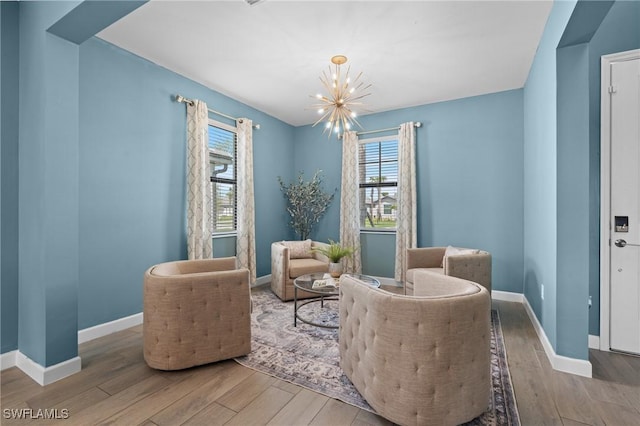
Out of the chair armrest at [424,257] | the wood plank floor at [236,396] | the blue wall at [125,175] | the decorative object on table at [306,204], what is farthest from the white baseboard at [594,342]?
the blue wall at [125,175]

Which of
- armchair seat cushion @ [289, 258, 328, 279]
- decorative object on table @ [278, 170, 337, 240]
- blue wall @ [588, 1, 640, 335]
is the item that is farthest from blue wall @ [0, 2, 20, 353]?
blue wall @ [588, 1, 640, 335]

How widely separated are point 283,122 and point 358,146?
1482mm

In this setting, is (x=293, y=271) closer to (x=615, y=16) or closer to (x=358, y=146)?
(x=358, y=146)

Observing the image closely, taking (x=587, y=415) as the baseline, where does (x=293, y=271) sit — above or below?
above

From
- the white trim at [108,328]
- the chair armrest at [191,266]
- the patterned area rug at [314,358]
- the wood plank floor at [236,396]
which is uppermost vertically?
the chair armrest at [191,266]

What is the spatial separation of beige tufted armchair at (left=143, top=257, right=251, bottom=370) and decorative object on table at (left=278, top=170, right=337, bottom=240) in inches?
117

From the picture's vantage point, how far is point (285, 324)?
323 cm

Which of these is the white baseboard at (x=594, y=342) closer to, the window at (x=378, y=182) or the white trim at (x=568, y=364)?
the white trim at (x=568, y=364)

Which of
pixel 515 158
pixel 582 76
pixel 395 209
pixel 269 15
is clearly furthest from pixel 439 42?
pixel 395 209

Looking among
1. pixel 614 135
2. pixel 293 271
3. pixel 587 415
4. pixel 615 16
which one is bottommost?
pixel 587 415

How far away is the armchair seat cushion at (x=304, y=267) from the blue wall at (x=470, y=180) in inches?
47.1

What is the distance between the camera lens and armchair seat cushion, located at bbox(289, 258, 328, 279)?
160 inches

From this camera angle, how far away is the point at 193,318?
229 cm

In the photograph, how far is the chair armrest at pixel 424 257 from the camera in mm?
3959
